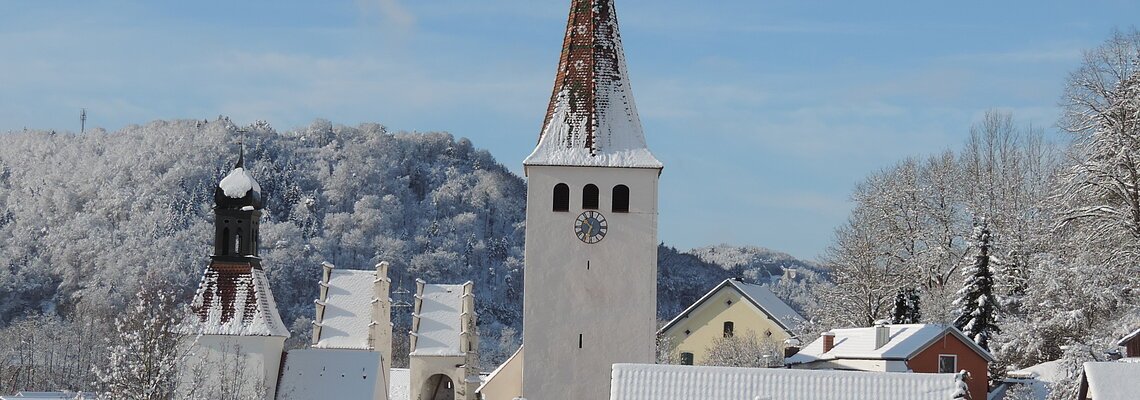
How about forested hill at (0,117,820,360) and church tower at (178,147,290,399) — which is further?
forested hill at (0,117,820,360)

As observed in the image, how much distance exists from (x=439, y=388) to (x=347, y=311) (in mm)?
4961

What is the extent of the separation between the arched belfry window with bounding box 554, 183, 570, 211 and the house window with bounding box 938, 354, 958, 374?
15.7 metres

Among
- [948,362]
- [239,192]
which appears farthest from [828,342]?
[239,192]

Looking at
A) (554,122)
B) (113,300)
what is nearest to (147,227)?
(113,300)

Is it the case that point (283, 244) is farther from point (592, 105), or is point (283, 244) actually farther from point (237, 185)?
point (592, 105)

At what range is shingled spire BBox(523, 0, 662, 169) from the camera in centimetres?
4188

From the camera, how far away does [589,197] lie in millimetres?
41969

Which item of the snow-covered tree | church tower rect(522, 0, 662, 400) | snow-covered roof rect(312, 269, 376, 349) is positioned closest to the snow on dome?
the snow-covered tree

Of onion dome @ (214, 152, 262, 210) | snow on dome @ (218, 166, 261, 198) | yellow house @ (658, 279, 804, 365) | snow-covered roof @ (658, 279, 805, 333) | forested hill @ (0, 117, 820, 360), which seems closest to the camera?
onion dome @ (214, 152, 262, 210)

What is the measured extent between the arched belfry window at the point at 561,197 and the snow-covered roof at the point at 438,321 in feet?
71.9

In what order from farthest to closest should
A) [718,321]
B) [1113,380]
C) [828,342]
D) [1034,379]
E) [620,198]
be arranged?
[718,321] → [828,342] → [1034,379] → [620,198] → [1113,380]

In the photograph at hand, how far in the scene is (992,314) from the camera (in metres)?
54.3

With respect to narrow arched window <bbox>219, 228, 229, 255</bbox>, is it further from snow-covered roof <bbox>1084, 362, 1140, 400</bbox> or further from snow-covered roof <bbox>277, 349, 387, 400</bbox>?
snow-covered roof <bbox>1084, 362, 1140, 400</bbox>

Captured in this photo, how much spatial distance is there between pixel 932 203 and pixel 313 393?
28.8 meters
